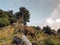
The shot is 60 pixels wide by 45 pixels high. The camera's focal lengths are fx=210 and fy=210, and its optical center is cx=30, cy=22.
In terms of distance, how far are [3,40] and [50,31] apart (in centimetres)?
2032

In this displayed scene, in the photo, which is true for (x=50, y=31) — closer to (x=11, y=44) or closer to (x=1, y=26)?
(x=1, y=26)

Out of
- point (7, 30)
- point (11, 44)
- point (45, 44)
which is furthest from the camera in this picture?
point (7, 30)

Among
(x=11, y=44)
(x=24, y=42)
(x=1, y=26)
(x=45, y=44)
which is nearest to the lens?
(x=24, y=42)

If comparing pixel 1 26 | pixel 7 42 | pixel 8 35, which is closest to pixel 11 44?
pixel 7 42

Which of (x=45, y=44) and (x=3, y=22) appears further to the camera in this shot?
(x=3, y=22)

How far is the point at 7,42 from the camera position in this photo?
88.6 feet

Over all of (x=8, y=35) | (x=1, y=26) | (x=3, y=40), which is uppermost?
(x=1, y=26)

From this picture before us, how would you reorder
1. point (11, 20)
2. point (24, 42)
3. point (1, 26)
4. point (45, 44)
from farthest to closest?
1. point (11, 20)
2. point (1, 26)
3. point (45, 44)
4. point (24, 42)

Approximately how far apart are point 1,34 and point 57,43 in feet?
27.4

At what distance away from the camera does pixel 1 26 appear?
123ft

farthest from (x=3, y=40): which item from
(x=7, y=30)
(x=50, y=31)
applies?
(x=50, y=31)

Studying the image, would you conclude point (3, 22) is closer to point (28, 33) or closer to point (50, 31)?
point (28, 33)

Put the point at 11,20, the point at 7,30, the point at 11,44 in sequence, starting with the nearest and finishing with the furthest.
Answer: the point at 11,44 < the point at 7,30 < the point at 11,20

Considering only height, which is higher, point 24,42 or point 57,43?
point 57,43
